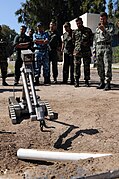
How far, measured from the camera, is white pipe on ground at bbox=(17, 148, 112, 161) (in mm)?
4211

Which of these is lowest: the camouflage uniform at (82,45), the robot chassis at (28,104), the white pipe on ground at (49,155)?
the white pipe on ground at (49,155)

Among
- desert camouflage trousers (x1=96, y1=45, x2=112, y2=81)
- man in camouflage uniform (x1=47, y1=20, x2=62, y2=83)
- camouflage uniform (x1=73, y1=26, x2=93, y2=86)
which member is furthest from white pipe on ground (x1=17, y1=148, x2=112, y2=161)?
man in camouflage uniform (x1=47, y1=20, x2=62, y2=83)

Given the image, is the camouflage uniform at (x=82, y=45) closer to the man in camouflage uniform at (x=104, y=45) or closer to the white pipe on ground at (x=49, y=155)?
the man in camouflage uniform at (x=104, y=45)

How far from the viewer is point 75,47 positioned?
9.42 metres

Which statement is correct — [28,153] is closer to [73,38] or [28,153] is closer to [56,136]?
[56,136]

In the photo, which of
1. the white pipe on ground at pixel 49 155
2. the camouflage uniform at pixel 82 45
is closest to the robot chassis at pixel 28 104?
the white pipe on ground at pixel 49 155

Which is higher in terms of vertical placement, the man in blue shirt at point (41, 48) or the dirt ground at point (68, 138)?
the man in blue shirt at point (41, 48)

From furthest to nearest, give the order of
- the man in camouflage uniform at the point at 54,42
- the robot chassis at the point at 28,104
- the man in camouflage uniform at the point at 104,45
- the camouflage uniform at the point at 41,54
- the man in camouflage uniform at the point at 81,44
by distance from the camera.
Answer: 1. the man in camouflage uniform at the point at 54,42
2. the camouflage uniform at the point at 41,54
3. the man in camouflage uniform at the point at 81,44
4. the man in camouflage uniform at the point at 104,45
5. the robot chassis at the point at 28,104

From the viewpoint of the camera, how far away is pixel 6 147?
15.8 feet

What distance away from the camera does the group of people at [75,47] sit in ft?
28.6

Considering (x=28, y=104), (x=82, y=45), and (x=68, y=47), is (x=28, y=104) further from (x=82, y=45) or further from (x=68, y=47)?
(x=68, y=47)

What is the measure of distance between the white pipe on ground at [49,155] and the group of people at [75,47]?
4.72m

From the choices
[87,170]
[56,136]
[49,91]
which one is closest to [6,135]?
[56,136]

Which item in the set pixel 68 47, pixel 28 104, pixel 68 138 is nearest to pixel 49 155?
pixel 68 138
